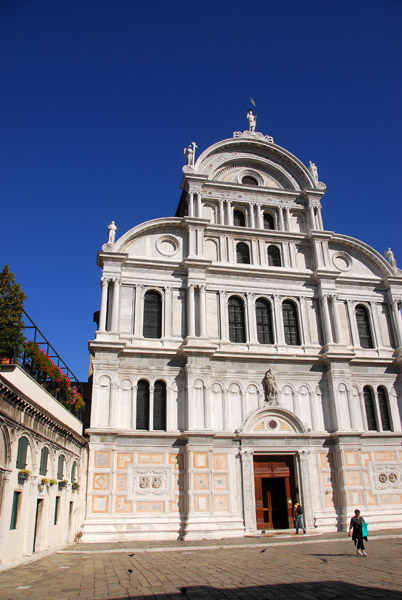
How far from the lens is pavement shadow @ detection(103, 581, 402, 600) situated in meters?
9.30

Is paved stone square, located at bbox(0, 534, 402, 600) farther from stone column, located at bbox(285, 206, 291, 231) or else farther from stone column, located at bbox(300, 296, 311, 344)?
stone column, located at bbox(285, 206, 291, 231)

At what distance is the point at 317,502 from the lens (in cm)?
2355

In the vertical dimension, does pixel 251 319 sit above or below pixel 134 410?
above

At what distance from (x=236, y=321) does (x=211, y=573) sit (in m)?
15.4

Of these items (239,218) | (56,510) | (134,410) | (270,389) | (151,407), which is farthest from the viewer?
(239,218)

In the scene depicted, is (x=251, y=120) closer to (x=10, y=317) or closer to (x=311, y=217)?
(x=311, y=217)

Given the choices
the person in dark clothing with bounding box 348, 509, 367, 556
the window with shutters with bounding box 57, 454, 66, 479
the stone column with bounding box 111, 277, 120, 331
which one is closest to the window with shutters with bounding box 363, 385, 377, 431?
the person in dark clothing with bounding box 348, 509, 367, 556

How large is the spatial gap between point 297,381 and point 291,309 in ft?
14.2

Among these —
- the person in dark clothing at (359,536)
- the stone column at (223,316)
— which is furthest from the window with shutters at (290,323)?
the person in dark clothing at (359,536)

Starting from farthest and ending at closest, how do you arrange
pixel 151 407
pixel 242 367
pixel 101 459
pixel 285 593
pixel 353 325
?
pixel 353 325 → pixel 242 367 → pixel 151 407 → pixel 101 459 → pixel 285 593

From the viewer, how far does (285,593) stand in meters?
9.73

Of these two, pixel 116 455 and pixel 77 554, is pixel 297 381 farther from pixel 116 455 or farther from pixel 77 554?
pixel 77 554

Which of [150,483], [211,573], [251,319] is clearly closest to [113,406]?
[150,483]

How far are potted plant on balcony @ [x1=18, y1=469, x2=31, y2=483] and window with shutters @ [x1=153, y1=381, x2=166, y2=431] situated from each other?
8815 mm
